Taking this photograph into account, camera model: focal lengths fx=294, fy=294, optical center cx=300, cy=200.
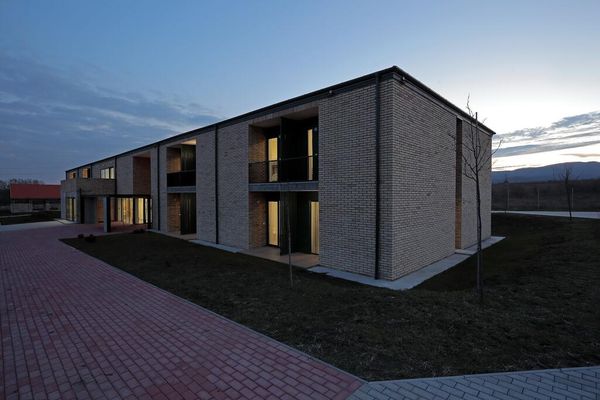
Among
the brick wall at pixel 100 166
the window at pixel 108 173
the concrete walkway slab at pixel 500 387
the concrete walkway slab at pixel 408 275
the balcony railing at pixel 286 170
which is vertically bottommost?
the concrete walkway slab at pixel 408 275

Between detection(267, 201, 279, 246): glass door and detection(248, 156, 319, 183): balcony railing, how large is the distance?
1329mm

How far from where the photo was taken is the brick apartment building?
884cm

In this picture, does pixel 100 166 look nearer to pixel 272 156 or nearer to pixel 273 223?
pixel 272 156

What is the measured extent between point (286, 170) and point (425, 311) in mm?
8201

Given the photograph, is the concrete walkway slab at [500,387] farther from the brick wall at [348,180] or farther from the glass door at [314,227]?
the glass door at [314,227]

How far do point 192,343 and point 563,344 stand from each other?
5929mm

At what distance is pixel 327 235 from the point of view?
33.6 ft

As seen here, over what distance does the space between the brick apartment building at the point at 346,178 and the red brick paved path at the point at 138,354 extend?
16.8ft

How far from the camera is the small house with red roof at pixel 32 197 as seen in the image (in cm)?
4884

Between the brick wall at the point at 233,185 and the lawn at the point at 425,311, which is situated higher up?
the brick wall at the point at 233,185

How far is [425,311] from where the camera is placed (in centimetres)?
590

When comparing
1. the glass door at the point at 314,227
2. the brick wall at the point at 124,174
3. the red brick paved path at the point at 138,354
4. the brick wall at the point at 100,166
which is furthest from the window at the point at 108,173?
the glass door at the point at 314,227

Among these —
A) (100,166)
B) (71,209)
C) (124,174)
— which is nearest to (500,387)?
(124,174)

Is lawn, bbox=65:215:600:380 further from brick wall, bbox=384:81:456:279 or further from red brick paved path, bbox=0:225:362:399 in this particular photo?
brick wall, bbox=384:81:456:279
